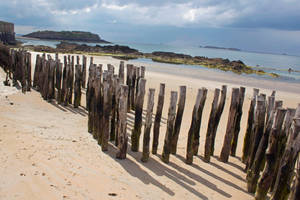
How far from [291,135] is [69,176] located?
3.91 metres

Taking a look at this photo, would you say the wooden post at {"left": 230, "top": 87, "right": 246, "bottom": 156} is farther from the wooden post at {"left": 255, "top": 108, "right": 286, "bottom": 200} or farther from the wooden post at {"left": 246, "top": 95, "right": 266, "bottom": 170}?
the wooden post at {"left": 255, "top": 108, "right": 286, "bottom": 200}

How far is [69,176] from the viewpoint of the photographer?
198 inches

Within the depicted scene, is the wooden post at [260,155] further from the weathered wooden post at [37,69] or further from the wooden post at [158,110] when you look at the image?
the weathered wooden post at [37,69]

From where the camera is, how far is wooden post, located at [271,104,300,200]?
413cm

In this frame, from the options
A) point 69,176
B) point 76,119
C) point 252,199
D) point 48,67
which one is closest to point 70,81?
point 48,67

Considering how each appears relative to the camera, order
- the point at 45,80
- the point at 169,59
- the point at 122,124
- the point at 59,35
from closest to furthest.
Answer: the point at 122,124 → the point at 45,80 → the point at 169,59 → the point at 59,35

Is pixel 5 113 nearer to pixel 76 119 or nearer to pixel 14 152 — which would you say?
pixel 76 119

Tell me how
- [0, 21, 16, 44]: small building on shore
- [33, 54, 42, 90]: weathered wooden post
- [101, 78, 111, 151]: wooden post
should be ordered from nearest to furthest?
[101, 78, 111, 151]: wooden post → [33, 54, 42, 90]: weathered wooden post → [0, 21, 16, 44]: small building on shore

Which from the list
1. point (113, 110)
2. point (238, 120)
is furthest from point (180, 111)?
point (113, 110)

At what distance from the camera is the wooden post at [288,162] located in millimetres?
4133

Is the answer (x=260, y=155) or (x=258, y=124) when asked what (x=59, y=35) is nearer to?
(x=258, y=124)

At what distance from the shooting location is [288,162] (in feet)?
13.8

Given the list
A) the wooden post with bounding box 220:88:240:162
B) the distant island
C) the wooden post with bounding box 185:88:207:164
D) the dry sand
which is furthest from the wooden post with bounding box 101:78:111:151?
the distant island

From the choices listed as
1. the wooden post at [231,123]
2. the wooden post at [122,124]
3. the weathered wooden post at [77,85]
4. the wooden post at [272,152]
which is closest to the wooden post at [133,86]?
the weathered wooden post at [77,85]
